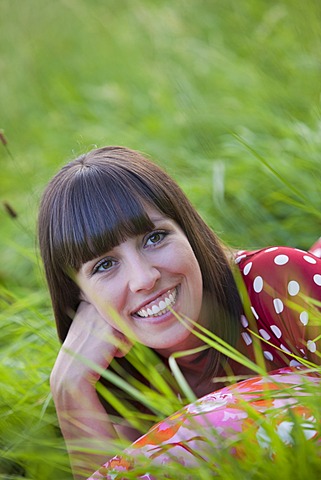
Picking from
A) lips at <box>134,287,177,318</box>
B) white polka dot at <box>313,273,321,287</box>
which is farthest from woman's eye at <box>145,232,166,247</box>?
white polka dot at <box>313,273,321,287</box>

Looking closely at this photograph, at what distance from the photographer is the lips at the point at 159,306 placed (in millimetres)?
1761

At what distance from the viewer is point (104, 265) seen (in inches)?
71.1

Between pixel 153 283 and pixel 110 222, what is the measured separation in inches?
6.3

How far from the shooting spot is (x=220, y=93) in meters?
3.32

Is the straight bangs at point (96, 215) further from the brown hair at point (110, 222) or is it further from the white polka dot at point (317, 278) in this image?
the white polka dot at point (317, 278)

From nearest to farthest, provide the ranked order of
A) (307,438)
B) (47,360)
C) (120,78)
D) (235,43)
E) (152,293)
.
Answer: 1. (307,438)
2. (152,293)
3. (47,360)
4. (235,43)
5. (120,78)

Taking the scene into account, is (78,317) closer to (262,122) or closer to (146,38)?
(262,122)

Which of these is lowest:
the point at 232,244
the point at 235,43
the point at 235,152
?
the point at 232,244

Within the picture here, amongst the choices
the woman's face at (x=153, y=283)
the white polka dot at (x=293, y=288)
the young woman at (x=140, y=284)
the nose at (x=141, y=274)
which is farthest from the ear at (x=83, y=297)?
the white polka dot at (x=293, y=288)

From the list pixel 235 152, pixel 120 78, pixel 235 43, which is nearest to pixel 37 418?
pixel 235 152

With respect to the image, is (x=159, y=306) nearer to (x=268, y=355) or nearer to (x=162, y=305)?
(x=162, y=305)

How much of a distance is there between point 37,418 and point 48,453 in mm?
271

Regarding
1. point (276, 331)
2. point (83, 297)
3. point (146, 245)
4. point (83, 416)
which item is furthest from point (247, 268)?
point (83, 416)

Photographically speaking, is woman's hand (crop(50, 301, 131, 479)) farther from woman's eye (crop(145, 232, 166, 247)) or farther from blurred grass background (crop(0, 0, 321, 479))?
woman's eye (crop(145, 232, 166, 247))
